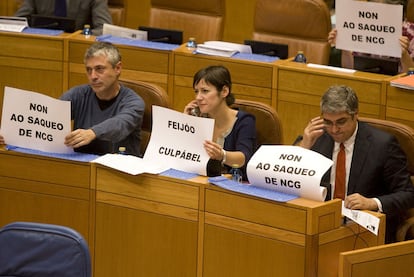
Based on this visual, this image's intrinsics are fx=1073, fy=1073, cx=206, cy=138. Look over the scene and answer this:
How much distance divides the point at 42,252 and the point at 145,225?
1167mm

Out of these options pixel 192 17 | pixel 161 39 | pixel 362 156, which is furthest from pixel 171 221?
pixel 192 17

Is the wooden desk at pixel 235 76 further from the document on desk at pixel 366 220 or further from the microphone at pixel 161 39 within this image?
the document on desk at pixel 366 220

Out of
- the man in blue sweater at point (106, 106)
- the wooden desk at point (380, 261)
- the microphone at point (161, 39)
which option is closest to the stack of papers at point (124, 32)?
the microphone at point (161, 39)

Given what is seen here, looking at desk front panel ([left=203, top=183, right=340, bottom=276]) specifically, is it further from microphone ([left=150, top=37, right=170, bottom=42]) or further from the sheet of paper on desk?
microphone ([left=150, top=37, right=170, bottom=42])

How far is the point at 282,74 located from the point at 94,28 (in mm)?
Result: 1870

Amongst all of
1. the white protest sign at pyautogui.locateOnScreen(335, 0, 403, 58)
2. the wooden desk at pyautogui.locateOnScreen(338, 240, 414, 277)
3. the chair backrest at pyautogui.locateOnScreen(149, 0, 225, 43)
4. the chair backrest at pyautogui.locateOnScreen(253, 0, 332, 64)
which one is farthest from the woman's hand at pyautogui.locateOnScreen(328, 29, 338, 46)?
the wooden desk at pyautogui.locateOnScreen(338, 240, 414, 277)

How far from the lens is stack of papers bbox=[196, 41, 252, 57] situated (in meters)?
6.61

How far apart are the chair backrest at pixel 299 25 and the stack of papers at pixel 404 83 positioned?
117 centimetres

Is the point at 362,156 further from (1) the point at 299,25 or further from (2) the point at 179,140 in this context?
(1) the point at 299,25

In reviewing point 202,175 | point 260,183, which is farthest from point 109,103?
point 260,183

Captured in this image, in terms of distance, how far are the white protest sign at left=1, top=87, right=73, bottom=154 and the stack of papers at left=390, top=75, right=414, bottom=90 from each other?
1826mm

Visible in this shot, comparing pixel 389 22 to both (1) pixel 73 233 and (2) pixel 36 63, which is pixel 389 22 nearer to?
(2) pixel 36 63

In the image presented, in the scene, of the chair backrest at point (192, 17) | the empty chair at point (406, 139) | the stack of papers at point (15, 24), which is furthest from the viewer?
the chair backrest at point (192, 17)

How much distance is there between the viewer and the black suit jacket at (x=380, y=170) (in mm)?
4957
